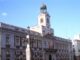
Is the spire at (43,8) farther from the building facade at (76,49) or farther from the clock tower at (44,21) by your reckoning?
Answer: the building facade at (76,49)

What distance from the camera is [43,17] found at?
4994cm

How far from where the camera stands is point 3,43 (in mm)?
35438

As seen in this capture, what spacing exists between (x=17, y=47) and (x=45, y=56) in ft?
34.4

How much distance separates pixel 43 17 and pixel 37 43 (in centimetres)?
811

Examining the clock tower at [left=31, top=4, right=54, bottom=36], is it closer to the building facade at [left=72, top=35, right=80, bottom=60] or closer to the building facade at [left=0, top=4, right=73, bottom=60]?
the building facade at [left=0, top=4, right=73, bottom=60]

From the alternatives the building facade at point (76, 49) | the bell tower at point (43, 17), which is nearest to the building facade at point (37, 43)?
A: the bell tower at point (43, 17)

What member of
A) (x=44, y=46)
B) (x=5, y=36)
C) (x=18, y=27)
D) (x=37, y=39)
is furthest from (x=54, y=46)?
(x=5, y=36)

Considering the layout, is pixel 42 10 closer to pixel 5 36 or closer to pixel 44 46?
pixel 44 46

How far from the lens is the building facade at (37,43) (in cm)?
3616

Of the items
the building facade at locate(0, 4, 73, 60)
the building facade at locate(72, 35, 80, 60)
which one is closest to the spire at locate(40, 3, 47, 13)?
the building facade at locate(0, 4, 73, 60)

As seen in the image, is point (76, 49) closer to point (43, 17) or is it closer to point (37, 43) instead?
point (43, 17)

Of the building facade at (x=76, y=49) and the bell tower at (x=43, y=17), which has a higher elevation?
the bell tower at (x=43, y=17)

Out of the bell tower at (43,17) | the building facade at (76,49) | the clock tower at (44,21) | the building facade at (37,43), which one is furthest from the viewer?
the building facade at (76,49)

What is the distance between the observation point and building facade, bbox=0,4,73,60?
1423 inches
